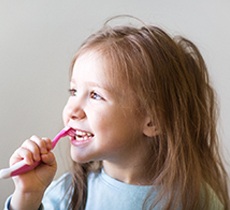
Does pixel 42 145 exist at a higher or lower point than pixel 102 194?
higher

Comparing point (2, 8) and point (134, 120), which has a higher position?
point (2, 8)

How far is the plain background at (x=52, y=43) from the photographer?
0.90 meters

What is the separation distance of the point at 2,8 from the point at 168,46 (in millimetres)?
330

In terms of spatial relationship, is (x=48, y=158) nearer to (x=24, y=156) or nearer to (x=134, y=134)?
(x=24, y=156)

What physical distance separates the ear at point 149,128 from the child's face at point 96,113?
0.03m

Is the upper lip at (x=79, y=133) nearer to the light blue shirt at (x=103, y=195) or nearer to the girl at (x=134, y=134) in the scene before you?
the girl at (x=134, y=134)

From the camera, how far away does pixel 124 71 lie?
737mm

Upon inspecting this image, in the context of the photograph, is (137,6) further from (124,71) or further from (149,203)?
(149,203)

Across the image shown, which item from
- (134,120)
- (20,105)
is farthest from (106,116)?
(20,105)

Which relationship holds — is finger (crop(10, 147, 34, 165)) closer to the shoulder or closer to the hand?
the hand

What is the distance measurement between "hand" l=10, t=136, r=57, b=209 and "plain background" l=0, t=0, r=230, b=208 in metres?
0.21

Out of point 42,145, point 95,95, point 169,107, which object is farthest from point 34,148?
point 169,107

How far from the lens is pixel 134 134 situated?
77 centimetres

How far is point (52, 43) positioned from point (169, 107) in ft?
0.96
